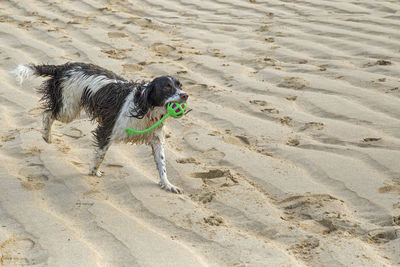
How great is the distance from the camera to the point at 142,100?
205 inches

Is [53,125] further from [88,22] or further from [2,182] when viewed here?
[88,22]

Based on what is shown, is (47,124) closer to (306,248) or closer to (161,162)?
(161,162)

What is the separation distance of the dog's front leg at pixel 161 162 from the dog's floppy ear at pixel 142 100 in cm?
30

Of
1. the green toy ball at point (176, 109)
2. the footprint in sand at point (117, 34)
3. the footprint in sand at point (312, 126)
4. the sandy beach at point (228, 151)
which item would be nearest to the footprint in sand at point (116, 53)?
the sandy beach at point (228, 151)

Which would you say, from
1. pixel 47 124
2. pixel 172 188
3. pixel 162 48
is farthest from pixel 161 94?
pixel 162 48

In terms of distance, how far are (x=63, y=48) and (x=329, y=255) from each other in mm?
5752

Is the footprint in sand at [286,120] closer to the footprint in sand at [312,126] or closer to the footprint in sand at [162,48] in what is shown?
the footprint in sand at [312,126]

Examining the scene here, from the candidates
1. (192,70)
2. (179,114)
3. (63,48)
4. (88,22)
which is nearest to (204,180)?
(179,114)

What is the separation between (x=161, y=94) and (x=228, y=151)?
3.64 ft

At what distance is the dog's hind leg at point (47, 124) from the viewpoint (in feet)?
19.7

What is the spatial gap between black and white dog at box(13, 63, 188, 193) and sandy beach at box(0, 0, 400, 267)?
10.7 inches

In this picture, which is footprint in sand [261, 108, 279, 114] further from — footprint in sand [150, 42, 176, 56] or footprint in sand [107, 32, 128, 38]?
footprint in sand [107, 32, 128, 38]

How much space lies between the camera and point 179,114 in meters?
5.03

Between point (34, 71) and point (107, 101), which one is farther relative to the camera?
point (34, 71)
